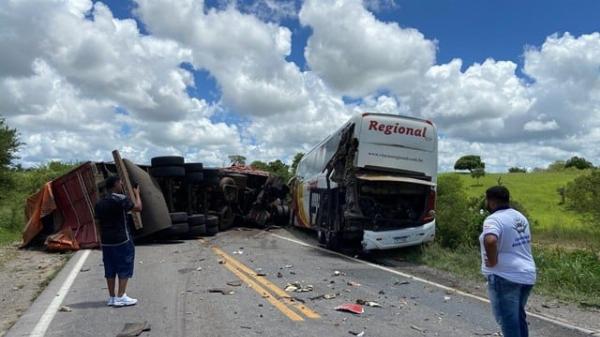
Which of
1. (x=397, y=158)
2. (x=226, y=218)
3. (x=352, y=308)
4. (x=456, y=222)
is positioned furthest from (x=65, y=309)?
(x=226, y=218)

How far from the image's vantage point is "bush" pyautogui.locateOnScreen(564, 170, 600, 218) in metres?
15.0

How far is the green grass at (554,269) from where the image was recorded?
9.30m

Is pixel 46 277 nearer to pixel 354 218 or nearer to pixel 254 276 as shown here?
pixel 254 276

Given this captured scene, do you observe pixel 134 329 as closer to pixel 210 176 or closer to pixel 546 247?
pixel 210 176

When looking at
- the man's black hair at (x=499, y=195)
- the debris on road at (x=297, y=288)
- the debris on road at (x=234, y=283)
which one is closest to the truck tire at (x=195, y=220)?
the debris on road at (x=234, y=283)

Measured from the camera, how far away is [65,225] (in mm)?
14898

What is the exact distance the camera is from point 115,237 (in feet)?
24.6

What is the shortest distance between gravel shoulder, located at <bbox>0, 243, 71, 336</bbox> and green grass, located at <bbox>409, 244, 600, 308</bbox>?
25.2 ft

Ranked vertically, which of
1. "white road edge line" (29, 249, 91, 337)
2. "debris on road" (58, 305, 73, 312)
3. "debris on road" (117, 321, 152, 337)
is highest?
"debris on road" (117, 321, 152, 337)

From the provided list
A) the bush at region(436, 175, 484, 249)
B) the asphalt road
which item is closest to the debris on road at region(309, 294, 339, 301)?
the asphalt road

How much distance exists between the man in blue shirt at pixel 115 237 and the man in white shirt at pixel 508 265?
479 cm

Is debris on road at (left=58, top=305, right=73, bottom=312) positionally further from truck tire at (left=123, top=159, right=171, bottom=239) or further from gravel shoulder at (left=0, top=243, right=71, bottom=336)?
truck tire at (left=123, top=159, right=171, bottom=239)

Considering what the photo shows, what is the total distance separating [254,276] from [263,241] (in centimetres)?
701

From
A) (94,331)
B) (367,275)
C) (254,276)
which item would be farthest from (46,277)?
(367,275)
